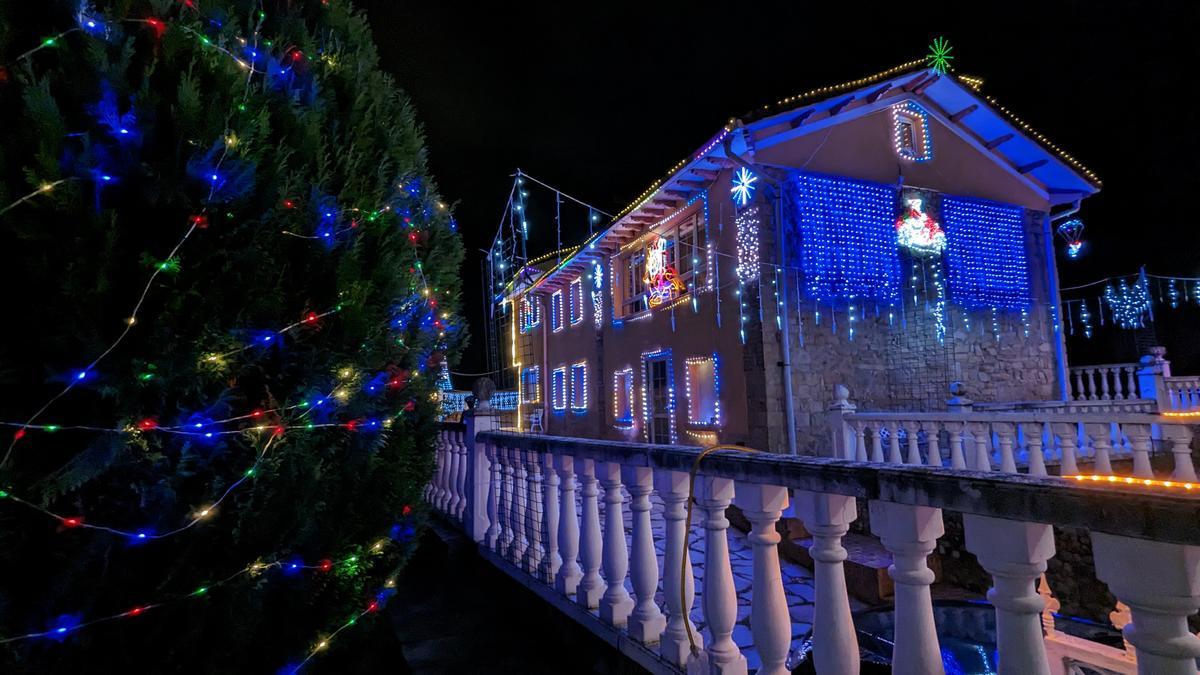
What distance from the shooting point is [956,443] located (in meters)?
7.13

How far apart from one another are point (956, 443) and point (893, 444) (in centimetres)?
70

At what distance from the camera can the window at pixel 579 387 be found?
16562mm

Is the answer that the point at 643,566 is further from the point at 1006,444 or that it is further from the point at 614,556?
the point at 1006,444

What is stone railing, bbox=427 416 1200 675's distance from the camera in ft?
3.71

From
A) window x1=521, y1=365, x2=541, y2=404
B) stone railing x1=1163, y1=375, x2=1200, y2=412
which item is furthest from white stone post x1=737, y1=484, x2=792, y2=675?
window x1=521, y1=365, x2=541, y2=404

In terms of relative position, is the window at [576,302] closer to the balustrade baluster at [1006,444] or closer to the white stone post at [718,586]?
the balustrade baluster at [1006,444]

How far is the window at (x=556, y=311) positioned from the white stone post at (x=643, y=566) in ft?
52.5

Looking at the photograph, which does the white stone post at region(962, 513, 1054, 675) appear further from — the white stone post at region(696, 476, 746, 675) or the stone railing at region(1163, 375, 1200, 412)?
the stone railing at region(1163, 375, 1200, 412)

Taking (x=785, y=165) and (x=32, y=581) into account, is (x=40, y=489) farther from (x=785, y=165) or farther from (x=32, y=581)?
(x=785, y=165)

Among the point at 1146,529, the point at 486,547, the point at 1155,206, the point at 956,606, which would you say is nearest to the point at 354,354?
the point at 1146,529

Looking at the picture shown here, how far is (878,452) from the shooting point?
770cm

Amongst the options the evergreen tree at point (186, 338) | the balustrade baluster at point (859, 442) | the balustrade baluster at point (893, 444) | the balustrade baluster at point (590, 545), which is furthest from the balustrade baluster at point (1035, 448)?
the evergreen tree at point (186, 338)

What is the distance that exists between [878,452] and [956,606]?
10.9 feet

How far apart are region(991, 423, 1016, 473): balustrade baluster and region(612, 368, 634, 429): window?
309 inches
